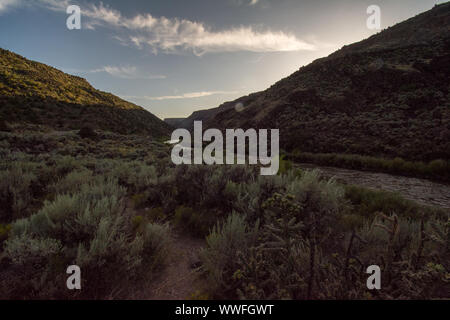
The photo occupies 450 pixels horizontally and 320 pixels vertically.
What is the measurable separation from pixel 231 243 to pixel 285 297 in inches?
36.9

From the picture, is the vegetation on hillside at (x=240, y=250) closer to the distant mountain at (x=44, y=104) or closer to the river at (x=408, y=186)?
the river at (x=408, y=186)

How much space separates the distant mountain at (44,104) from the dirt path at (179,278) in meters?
38.0

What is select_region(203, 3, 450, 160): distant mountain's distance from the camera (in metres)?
18.2

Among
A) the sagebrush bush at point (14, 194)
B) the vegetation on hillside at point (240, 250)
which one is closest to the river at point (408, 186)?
the vegetation on hillside at point (240, 250)

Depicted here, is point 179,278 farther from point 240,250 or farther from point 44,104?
point 44,104

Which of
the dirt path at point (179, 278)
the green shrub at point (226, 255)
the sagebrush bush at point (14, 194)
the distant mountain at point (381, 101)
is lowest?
the dirt path at point (179, 278)

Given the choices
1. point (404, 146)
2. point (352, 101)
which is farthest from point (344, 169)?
point (352, 101)

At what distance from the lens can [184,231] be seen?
3.96m

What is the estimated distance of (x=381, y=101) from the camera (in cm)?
2712

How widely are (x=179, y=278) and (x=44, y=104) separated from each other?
50222mm

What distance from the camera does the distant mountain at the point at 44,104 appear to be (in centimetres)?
3221

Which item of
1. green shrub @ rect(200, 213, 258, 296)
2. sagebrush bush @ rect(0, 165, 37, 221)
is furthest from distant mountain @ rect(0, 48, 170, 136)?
green shrub @ rect(200, 213, 258, 296)

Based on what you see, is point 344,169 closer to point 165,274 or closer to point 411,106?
point 411,106

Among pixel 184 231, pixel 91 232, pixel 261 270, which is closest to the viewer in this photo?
pixel 261 270
